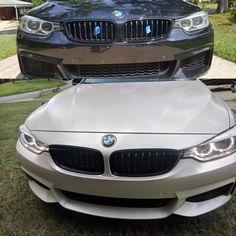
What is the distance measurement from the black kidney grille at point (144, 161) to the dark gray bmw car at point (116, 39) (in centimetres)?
217

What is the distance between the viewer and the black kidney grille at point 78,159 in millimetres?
Answer: 2316

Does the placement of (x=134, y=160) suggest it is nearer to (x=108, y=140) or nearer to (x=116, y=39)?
(x=108, y=140)

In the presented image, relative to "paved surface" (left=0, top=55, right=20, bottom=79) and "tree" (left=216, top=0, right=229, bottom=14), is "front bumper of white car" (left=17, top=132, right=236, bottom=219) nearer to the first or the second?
"paved surface" (left=0, top=55, right=20, bottom=79)

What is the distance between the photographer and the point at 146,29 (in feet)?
13.7

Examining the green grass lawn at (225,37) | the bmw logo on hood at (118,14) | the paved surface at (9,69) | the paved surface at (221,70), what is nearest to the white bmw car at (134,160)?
the bmw logo on hood at (118,14)

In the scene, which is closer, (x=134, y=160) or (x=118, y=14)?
(x=134, y=160)

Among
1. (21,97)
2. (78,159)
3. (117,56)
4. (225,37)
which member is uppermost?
(78,159)

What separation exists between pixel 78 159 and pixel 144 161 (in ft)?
1.36

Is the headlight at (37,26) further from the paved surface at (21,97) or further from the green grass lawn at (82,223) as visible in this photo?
the green grass lawn at (82,223)

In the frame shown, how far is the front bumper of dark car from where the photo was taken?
4.23 meters

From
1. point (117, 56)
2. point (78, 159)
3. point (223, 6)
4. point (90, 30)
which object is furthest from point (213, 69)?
point (223, 6)

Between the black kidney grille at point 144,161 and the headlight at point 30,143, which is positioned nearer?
the black kidney grille at point 144,161

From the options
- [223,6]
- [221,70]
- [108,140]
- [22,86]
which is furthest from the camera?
[223,6]

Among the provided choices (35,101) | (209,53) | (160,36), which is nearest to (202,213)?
(160,36)
